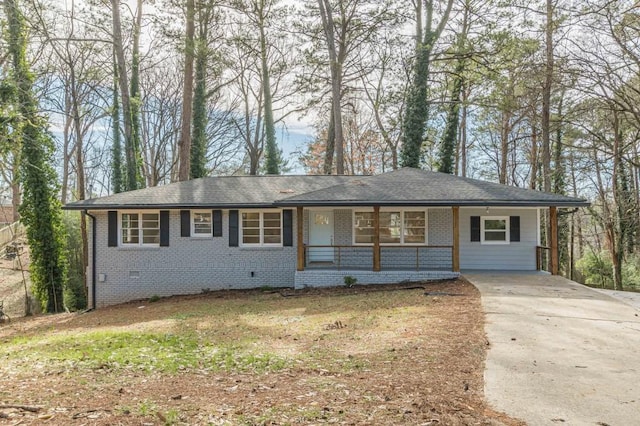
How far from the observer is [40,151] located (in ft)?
55.4

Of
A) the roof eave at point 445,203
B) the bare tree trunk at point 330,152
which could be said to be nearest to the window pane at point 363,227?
the roof eave at point 445,203

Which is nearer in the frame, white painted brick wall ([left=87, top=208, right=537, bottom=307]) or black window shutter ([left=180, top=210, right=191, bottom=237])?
white painted brick wall ([left=87, top=208, right=537, bottom=307])

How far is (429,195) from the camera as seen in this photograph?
520 inches

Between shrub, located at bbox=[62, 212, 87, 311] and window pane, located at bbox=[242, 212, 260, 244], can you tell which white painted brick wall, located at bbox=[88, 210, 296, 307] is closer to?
window pane, located at bbox=[242, 212, 260, 244]

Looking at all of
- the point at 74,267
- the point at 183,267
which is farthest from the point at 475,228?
the point at 74,267

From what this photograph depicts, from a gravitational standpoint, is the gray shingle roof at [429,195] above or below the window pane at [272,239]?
above

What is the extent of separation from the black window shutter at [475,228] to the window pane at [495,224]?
0.28m

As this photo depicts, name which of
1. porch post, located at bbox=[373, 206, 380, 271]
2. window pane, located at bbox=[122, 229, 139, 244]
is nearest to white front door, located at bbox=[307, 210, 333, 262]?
porch post, located at bbox=[373, 206, 380, 271]

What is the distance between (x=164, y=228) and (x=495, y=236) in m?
11.1

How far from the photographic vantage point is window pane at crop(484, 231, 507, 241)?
14555 millimetres

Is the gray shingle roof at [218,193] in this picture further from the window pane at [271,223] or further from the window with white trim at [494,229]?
the window with white trim at [494,229]

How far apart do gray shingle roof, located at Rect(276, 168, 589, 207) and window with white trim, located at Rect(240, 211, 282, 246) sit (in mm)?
1573

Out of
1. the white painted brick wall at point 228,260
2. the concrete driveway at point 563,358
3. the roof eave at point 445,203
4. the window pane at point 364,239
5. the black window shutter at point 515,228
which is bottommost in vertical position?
the concrete driveway at point 563,358

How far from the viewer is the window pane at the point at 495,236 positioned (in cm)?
1455
